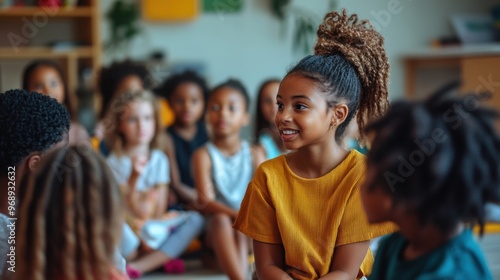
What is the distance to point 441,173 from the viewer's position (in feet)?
3.61

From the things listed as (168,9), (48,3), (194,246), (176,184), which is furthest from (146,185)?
(168,9)

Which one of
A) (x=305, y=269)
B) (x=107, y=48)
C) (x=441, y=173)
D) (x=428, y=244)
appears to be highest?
(x=107, y=48)

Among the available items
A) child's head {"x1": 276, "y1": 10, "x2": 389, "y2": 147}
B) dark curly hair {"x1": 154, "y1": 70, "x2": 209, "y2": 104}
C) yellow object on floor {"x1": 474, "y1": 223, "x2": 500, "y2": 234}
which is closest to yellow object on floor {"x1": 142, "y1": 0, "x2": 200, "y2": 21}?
dark curly hair {"x1": 154, "y1": 70, "x2": 209, "y2": 104}

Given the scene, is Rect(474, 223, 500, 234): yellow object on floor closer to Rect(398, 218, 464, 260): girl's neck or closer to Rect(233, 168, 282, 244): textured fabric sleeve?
Rect(233, 168, 282, 244): textured fabric sleeve

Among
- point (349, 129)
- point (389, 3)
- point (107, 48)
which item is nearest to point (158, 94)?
point (107, 48)

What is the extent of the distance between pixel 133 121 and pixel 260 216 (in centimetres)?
149

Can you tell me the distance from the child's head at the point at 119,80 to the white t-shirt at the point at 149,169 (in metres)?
0.41

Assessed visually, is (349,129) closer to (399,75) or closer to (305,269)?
(305,269)

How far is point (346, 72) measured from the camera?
67.9 inches

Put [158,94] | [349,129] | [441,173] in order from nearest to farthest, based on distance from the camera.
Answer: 1. [441,173]
2. [349,129]
3. [158,94]

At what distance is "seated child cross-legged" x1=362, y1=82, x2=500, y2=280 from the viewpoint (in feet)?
3.66

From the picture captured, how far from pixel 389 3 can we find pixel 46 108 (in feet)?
12.1

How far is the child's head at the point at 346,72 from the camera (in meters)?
1.69

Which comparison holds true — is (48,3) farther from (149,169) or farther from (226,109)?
(226,109)
